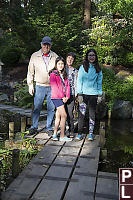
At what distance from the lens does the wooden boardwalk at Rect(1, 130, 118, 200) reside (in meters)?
3.33

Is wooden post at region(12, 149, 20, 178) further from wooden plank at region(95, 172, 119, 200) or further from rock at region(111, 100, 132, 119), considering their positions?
rock at region(111, 100, 132, 119)

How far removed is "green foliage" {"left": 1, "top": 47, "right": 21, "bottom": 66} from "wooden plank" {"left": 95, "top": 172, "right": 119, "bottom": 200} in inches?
707

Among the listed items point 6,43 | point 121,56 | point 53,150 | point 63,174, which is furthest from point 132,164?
point 6,43

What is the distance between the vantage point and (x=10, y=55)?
20641 mm

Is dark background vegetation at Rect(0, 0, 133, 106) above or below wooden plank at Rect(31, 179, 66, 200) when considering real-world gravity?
above

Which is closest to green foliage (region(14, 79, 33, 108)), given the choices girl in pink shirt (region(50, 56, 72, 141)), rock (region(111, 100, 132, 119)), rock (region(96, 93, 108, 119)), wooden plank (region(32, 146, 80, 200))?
rock (region(96, 93, 108, 119))

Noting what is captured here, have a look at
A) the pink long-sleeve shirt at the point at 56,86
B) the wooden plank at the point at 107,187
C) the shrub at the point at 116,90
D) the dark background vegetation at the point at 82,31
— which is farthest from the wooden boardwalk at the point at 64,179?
the dark background vegetation at the point at 82,31

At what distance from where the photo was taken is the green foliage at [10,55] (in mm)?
20656

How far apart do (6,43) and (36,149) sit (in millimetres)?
20110

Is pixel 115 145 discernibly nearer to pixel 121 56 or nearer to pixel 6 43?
pixel 121 56

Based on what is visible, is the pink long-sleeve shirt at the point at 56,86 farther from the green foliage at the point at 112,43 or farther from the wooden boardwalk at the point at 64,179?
the green foliage at the point at 112,43

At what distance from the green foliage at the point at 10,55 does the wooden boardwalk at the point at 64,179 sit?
54.8 ft

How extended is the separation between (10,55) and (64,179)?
18049 mm

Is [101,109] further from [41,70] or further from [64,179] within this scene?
[64,179]
